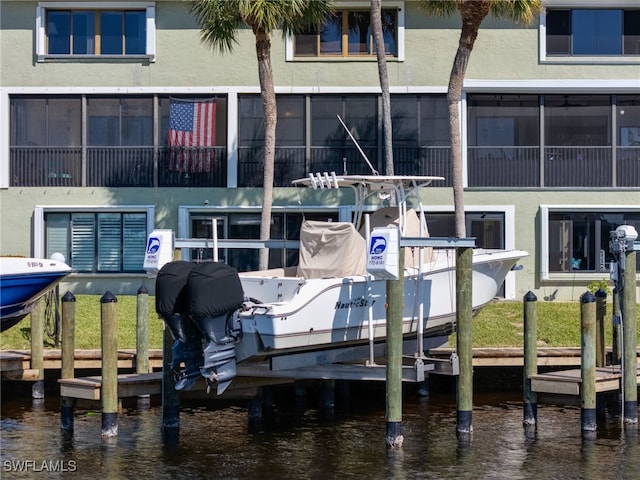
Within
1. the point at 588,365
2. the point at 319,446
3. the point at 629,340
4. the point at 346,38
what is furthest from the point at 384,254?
the point at 346,38

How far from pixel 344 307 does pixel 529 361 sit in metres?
3.22

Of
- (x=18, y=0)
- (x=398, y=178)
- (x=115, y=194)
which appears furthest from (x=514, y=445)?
(x=18, y=0)

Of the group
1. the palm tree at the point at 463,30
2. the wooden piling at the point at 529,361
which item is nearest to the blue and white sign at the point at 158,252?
the wooden piling at the point at 529,361

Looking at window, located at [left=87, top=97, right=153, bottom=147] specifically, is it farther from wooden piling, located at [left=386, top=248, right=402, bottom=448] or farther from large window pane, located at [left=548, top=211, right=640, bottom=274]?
wooden piling, located at [left=386, top=248, right=402, bottom=448]

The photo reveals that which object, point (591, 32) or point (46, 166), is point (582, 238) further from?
point (46, 166)

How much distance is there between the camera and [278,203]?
32.8m

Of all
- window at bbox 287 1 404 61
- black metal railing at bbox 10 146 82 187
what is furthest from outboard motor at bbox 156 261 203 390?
window at bbox 287 1 404 61

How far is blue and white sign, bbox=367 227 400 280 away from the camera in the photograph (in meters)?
17.2

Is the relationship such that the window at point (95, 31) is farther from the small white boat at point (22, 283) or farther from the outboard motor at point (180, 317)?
the outboard motor at point (180, 317)

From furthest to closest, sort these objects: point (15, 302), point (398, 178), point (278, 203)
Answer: point (278, 203) < point (15, 302) < point (398, 178)

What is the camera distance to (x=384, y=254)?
17.2 meters

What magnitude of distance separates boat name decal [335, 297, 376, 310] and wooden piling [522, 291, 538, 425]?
8.63 ft

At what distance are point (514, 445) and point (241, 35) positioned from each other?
17648 mm

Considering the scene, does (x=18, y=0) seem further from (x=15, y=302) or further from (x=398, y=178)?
(x=398, y=178)
